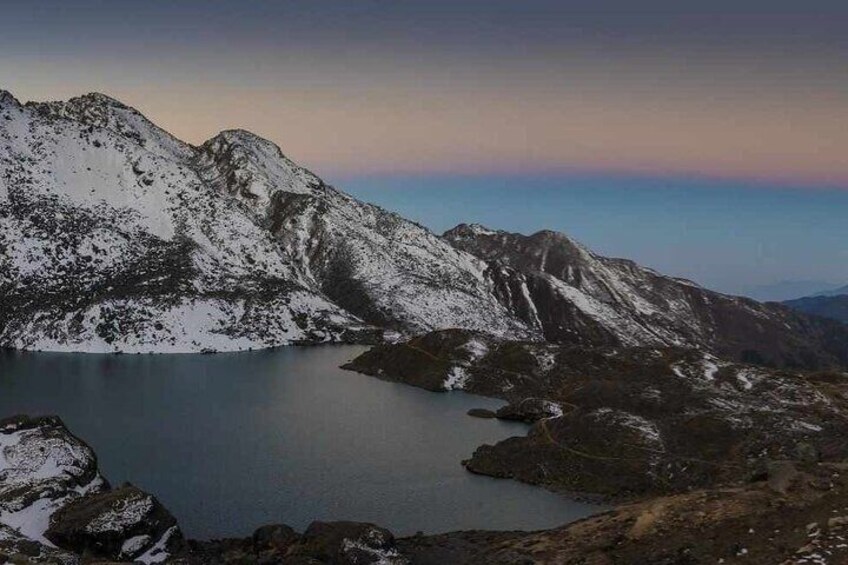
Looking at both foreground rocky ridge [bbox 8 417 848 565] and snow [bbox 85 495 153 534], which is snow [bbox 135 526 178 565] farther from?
snow [bbox 85 495 153 534]

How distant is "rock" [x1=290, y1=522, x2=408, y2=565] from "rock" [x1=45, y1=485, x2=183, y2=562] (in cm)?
1036

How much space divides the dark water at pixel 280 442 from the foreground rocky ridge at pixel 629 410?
554 cm

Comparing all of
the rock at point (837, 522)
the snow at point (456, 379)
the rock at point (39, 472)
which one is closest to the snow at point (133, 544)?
the rock at point (39, 472)

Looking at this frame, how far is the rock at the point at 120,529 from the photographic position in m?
52.4

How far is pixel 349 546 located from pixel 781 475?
105 feet

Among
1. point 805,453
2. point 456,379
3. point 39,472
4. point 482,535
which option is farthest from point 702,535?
point 456,379

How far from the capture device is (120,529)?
2084 inches

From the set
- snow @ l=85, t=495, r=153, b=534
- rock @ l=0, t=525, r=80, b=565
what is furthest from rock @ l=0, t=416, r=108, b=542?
snow @ l=85, t=495, r=153, b=534

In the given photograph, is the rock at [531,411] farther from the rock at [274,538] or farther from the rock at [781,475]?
the rock at [274,538]

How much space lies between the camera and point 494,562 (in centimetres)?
5219

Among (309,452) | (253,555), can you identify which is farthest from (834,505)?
(309,452)

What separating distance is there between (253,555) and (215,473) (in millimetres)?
24130

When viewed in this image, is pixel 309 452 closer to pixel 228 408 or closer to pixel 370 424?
pixel 370 424

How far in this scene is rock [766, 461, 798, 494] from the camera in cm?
5030
